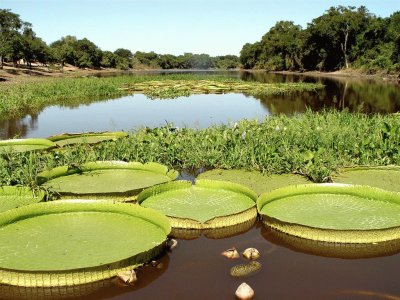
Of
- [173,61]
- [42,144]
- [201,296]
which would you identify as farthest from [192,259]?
[173,61]

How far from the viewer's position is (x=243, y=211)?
182 inches

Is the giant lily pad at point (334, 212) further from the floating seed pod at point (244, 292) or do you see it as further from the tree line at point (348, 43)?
the tree line at point (348, 43)

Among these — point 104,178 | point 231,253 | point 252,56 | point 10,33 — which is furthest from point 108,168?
point 252,56

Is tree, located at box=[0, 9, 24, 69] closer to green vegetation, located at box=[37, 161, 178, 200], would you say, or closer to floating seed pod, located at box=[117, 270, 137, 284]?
green vegetation, located at box=[37, 161, 178, 200]

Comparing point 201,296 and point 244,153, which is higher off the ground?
point 244,153

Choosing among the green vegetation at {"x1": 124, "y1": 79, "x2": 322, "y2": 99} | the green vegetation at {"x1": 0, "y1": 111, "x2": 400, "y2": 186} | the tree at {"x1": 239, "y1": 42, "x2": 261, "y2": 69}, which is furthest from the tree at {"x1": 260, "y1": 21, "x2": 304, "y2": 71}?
the green vegetation at {"x1": 0, "y1": 111, "x2": 400, "y2": 186}

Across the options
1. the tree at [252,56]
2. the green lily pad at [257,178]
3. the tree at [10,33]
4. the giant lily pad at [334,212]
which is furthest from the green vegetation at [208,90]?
the tree at [252,56]

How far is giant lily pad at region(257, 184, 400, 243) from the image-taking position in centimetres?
416

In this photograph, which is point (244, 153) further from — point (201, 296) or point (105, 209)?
point (201, 296)

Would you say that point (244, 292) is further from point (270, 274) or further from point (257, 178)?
point (257, 178)

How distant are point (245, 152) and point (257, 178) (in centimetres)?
78

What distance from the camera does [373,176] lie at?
6.04 m

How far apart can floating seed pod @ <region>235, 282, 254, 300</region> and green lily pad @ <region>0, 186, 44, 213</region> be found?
111 inches

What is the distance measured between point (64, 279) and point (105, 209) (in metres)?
1.31
